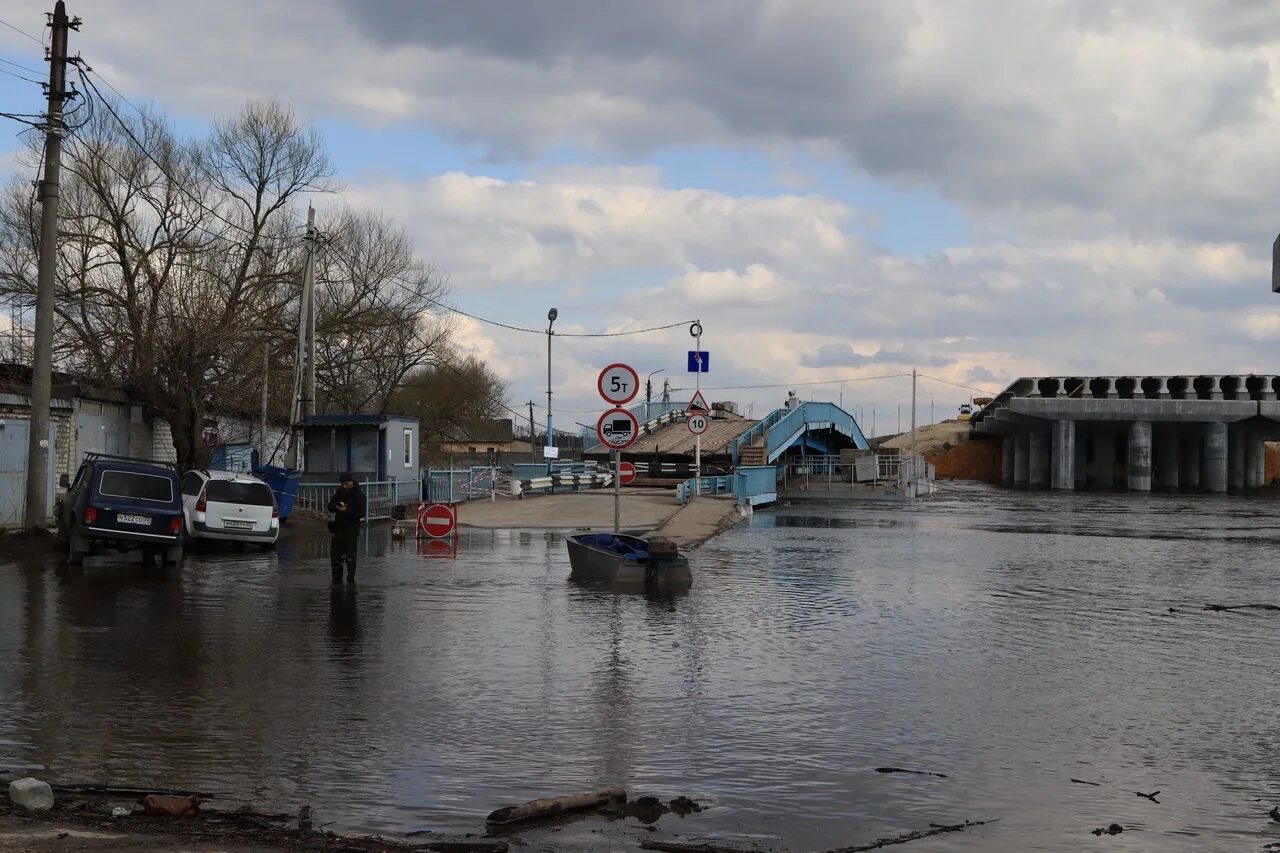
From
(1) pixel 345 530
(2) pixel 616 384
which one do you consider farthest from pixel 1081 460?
(1) pixel 345 530

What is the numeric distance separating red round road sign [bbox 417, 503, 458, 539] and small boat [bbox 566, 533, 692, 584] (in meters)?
8.28

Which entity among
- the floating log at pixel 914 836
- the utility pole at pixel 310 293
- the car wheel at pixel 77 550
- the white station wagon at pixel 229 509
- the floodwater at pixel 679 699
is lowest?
the floating log at pixel 914 836

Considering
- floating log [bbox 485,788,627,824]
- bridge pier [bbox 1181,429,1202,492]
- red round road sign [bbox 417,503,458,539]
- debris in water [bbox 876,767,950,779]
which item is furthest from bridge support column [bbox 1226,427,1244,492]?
floating log [bbox 485,788,627,824]

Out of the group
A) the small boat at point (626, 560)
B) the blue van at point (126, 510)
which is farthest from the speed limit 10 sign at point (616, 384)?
the blue van at point (126, 510)

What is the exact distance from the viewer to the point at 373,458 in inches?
1470

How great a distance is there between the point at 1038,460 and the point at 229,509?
81.6 metres

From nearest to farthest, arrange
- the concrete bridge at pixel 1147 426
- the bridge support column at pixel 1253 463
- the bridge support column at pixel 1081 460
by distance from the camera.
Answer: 1. the concrete bridge at pixel 1147 426
2. the bridge support column at pixel 1253 463
3. the bridge support column at pixel 1081 460

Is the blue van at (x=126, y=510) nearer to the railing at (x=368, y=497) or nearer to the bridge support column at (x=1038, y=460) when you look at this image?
the railing at (x=368, y=497)

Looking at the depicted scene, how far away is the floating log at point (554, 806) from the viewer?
6355mm

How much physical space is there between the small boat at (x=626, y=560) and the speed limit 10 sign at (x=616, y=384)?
2.06m

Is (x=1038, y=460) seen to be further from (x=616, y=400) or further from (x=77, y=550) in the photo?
(x=77, y=550)

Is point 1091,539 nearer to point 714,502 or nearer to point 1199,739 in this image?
point 714,502

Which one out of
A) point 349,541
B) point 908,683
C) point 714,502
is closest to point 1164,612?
point 908,683

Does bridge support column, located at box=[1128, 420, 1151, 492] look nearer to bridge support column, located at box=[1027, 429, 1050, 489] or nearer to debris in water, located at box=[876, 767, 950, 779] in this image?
bridge support column, located at box=[1027, 429, 1050, 489]
